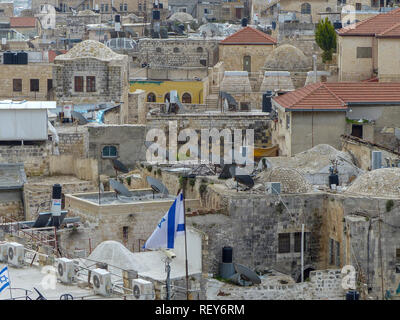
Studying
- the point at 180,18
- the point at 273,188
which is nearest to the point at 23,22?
the point at 180,18

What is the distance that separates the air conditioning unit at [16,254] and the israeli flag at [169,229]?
329 cm

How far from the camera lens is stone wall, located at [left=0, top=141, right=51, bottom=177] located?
185 ft

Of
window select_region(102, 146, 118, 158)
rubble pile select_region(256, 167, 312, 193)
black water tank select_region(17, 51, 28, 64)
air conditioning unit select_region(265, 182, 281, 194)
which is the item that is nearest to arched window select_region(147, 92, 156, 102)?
black water tank select_region(17, 51, 28, 64)

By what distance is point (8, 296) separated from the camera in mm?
34438

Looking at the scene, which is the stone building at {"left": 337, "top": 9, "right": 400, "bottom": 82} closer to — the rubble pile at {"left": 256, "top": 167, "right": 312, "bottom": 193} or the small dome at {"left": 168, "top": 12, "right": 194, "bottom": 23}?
the rubble pile at {"left": 256, "top": 167, "right": 312, "bottom": 193}

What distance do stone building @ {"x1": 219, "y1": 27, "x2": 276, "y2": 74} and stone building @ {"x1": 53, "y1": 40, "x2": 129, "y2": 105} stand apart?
18.7 metres

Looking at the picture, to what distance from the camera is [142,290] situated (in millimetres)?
34250

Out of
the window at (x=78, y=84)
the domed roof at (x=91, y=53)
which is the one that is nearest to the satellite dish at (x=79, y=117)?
the window at (x=78, y=84)

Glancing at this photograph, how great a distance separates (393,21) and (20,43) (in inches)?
1502

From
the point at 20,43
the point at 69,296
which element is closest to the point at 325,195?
→ the point at 69,296

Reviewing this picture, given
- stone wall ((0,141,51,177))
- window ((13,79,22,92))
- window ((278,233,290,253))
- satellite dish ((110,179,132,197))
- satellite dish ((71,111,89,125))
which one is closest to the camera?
window ((278,233,290,253))

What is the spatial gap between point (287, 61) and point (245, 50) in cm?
773

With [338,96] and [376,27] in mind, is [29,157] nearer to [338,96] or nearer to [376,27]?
[338,96]

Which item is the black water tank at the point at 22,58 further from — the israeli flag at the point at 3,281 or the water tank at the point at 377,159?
the israeli flag at the point at 3,281
